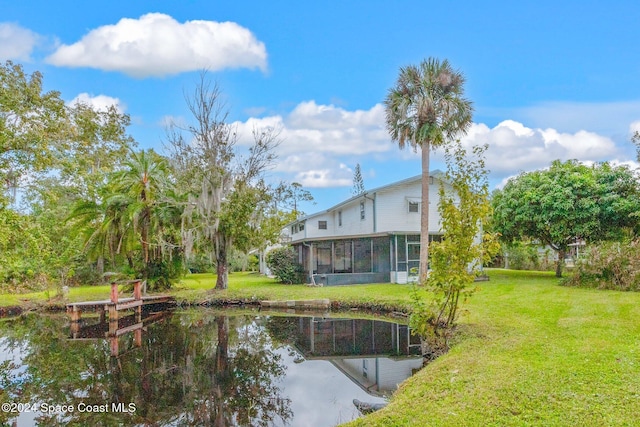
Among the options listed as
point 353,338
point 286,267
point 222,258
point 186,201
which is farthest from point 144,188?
point 353,338

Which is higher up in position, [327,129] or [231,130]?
[327,129]

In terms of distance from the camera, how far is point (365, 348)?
10328 millimetres

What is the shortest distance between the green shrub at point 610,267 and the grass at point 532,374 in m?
4.03

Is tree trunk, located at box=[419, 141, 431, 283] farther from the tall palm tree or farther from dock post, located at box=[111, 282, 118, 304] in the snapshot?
dock post, located at box=[111, 282, 118, 304]

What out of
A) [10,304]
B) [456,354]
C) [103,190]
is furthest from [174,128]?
[456,354]

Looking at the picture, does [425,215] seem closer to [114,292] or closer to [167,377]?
[114,292]

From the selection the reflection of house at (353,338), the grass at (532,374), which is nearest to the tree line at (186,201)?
the reflection of house at (353,338)

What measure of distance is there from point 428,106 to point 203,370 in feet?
43.7

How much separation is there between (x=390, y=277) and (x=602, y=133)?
483 inches

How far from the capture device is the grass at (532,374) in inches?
188

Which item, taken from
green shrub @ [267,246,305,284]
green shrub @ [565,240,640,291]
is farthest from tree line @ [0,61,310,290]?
green shrub @ [565,240,640,291]

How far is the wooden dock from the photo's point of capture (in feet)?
44.7

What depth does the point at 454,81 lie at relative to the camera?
681 inches

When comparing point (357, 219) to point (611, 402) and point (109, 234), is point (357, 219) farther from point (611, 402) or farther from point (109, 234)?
point (611, 402)
